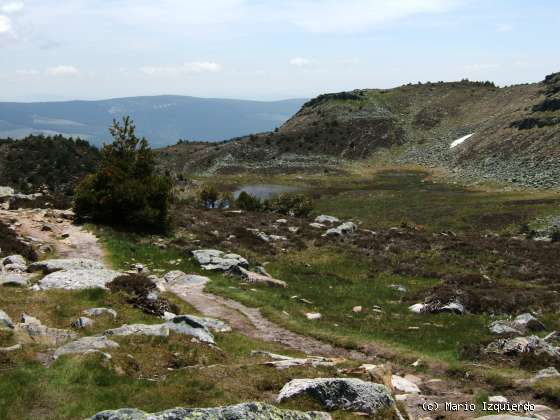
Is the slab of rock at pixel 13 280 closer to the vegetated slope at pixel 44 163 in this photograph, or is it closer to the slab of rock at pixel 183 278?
the slab of rock at pixel 183 278

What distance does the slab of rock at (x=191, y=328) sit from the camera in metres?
15.2

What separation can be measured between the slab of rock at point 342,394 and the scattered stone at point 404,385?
2.87 m

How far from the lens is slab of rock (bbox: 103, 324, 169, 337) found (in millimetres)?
14211

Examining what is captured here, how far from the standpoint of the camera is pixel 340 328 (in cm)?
2058

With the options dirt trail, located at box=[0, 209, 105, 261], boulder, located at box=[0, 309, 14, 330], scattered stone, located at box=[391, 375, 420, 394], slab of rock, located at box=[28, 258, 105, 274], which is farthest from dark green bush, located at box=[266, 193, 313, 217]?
boulder, located at box=[0, 309, 14, 330]

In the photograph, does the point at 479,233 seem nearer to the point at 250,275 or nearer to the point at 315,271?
the point at 315,271

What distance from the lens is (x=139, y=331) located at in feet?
47.3

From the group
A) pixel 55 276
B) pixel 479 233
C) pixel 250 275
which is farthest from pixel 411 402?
pixel 479 233

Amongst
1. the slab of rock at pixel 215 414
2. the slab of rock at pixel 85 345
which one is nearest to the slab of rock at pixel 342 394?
the slab of rock at pixel 215 414

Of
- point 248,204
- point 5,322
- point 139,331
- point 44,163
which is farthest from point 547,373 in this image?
point 44,163

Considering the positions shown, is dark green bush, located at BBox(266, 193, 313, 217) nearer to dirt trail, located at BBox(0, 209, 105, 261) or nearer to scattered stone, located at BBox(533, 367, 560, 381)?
dirt trail, located at BBox(0, 209, 105, 261)

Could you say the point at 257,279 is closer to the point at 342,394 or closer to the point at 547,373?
the point at 547,373

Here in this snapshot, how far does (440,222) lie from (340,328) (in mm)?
45129

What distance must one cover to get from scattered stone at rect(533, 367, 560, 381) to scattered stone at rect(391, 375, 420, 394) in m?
3.19
